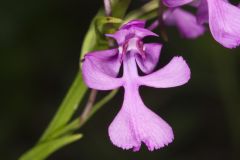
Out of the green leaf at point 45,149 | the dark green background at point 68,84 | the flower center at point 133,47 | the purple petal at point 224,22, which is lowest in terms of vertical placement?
the dark green background at point 68,84

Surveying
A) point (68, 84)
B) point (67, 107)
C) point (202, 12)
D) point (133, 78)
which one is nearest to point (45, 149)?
point (67, 107)

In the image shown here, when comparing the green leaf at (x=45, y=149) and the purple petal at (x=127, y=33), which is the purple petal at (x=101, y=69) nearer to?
the purple petal at (x=127, y=33)

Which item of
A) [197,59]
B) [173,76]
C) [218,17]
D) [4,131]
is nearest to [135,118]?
[173,76]

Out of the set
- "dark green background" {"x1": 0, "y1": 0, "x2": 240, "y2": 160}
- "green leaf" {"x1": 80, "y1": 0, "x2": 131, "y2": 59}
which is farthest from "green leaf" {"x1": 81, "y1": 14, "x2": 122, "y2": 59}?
"dark green background" {"x1": 0, "y1": 0, "x2": 240, "y2": 160}

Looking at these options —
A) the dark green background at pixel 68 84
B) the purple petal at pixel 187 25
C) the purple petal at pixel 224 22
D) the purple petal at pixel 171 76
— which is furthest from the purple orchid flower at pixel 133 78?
the dark green background at pixel 68 84

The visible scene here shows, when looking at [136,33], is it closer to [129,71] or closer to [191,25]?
[129,71]

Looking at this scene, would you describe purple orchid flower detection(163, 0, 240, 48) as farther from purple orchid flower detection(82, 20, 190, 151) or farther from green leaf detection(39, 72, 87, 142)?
green leaf detection(39, 72, 87, 142)
